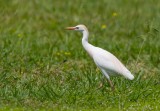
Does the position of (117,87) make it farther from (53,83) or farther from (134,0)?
(134,0)

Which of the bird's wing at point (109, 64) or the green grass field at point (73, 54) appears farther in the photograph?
the bird's wing at point (109, 64)

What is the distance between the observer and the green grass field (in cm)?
1016

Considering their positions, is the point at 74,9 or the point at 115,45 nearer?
the point at 115,45

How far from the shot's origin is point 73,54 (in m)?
13.4

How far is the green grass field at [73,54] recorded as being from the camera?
33.3 feet

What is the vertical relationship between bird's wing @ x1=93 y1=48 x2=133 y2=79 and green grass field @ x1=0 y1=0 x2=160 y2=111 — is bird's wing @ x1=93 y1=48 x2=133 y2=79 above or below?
above

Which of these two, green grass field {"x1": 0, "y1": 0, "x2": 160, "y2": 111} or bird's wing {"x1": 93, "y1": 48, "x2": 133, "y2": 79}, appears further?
bird's wing {"x1": 93, "y1": 48, "x2": 133, "y2": 79}

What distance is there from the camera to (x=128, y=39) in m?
15.2

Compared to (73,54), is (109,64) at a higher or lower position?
higher

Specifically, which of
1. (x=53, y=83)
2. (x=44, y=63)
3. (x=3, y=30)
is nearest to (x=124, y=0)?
(x=3, y=30)

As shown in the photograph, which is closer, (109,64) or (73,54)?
(109,64)

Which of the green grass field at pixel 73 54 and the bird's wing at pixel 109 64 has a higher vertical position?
the bird's wing at pixel 109 64

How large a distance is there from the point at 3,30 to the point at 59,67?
3.06 meters

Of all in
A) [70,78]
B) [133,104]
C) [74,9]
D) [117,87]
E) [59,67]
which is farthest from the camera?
[74,9]
